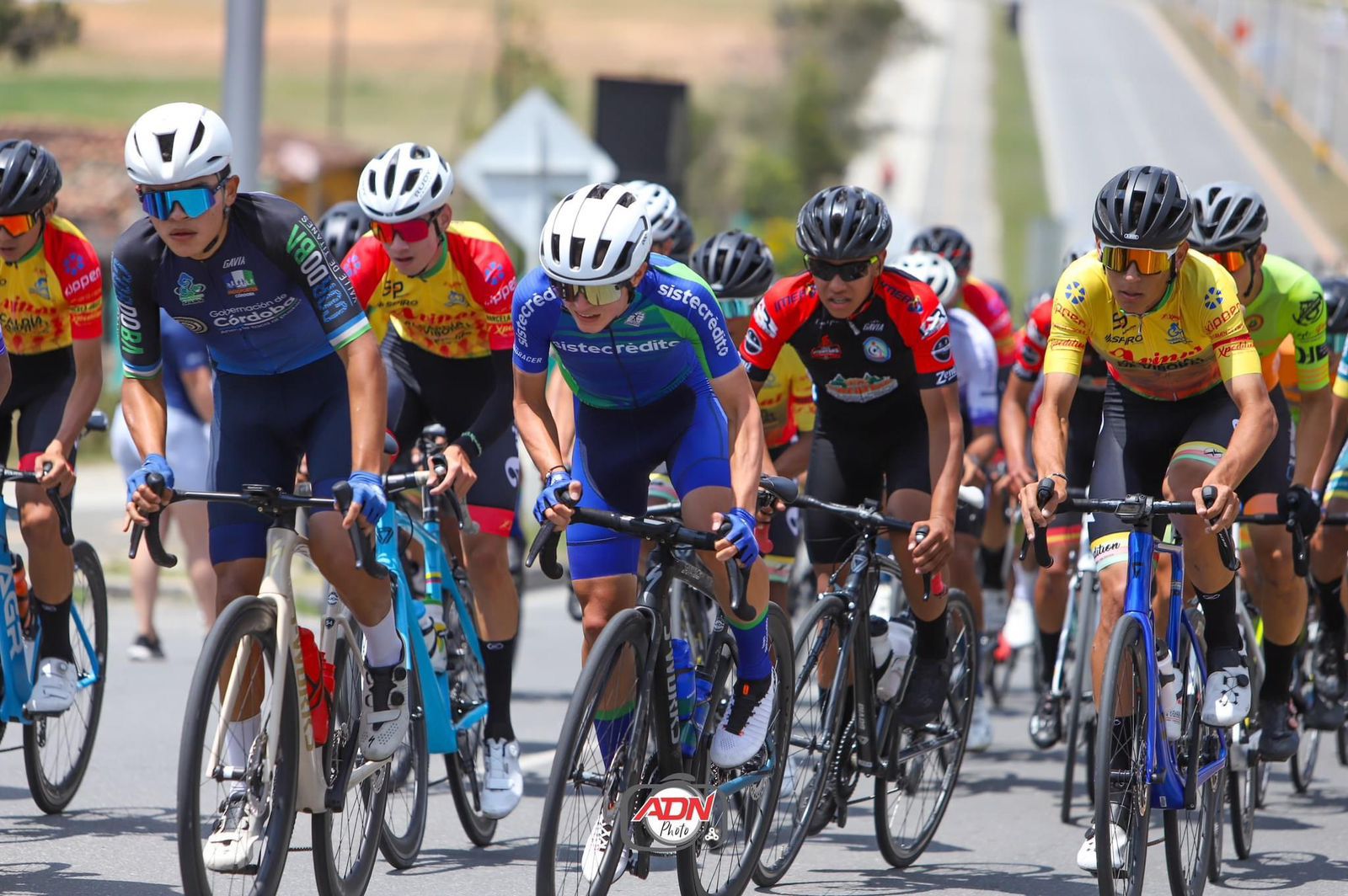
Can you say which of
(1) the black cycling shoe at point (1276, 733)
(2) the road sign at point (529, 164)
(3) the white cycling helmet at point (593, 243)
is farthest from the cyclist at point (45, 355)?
(2) the road sign at point (529, 164)

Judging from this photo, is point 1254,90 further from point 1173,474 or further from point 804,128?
point 1173,474

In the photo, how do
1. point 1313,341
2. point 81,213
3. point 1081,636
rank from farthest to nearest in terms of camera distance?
point 81,213 < point 1081,636 < point 1313,341

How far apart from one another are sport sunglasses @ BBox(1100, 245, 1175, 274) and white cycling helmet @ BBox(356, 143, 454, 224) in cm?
244

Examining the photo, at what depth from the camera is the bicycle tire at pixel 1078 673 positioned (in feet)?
24.2

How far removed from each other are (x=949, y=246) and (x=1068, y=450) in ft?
7.03

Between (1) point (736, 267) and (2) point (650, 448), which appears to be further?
(1) point (736, 267)

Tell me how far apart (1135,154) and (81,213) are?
38.0 meters

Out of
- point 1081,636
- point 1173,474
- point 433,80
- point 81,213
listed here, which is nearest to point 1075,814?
point 1081,636

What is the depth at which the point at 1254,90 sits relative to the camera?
246 feet

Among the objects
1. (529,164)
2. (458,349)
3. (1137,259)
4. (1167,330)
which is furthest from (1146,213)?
(529,164)

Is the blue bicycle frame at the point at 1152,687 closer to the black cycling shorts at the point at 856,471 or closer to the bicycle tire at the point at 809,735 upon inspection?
the bicycle tire at the point at 809,735

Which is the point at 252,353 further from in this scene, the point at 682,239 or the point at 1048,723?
the point at 1048,723

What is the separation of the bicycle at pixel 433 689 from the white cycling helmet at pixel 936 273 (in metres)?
2.77

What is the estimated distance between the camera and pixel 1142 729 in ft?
→ 18.0
